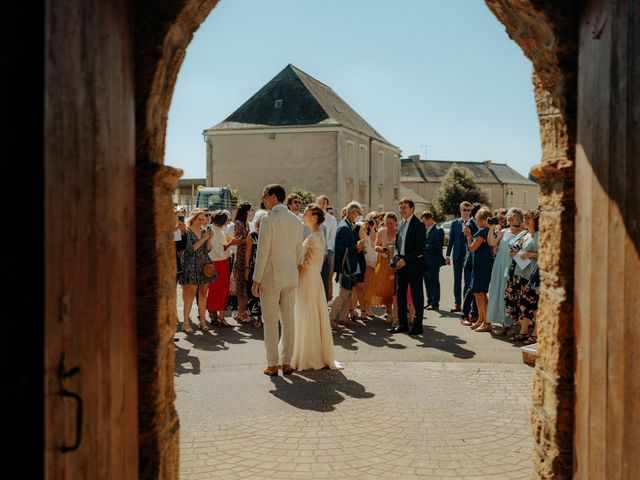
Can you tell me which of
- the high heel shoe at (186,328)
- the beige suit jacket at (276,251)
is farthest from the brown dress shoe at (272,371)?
the high heel shoe at (186,328)

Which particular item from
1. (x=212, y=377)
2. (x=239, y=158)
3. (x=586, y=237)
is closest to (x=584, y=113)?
(x=586, y=237)

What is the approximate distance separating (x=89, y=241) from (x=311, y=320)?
5.68 m

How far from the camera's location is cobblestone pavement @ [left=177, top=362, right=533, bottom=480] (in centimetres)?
486

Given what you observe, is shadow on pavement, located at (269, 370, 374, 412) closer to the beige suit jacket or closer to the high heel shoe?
the beige suit jacket

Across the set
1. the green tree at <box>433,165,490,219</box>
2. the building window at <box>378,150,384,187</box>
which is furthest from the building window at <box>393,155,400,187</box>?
the green tree at <box>433,165,490,219</box>

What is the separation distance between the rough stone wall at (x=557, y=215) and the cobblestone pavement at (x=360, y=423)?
122cm

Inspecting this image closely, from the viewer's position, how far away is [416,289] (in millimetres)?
10336

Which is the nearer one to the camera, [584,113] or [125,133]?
[125,133]

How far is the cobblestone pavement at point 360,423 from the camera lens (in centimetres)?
486

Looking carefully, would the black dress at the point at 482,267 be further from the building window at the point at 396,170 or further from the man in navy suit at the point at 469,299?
the building window at the point at 396,170

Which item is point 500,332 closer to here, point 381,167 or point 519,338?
point 519,338

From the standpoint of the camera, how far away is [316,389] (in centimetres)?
707

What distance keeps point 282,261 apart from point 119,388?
184 inches

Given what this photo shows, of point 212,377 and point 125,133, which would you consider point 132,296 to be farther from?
point 212,377
